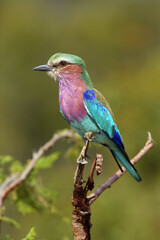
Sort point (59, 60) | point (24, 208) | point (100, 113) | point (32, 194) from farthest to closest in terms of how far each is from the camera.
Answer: point (24, 208) < point (32, 194) < point (59, 60) < point (100, 113)

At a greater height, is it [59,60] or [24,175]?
[59,60]

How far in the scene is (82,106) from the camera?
4.11 metres

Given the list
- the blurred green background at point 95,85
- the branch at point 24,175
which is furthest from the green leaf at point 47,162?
the blurred green background at point 95,85

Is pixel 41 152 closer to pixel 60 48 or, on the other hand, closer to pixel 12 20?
pixel 60 48

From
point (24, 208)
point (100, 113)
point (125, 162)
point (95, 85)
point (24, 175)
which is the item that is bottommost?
point (95, 85)

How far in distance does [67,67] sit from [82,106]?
1.42 ft

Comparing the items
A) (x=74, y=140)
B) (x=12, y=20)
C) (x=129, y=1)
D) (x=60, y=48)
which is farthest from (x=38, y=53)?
(x=74, y=140)

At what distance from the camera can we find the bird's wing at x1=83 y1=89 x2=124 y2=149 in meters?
4.10

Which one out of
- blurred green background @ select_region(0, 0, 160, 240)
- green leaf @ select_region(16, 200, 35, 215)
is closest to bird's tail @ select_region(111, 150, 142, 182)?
green leaf @ select_region(16, 200, 35, 215)

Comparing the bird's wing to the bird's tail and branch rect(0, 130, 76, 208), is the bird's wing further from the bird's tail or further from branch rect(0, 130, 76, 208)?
branch rect(0, 130, 76, 208)

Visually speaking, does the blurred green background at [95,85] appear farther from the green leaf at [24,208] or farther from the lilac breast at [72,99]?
the lilac breast at [72,99]

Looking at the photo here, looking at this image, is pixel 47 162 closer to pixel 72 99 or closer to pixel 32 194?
pixel 32 194

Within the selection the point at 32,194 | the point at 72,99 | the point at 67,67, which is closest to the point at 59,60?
the point at 67,67

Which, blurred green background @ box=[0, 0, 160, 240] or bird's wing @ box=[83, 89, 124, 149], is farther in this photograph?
blurred green background @ box=[0, 0, 160, 240]
